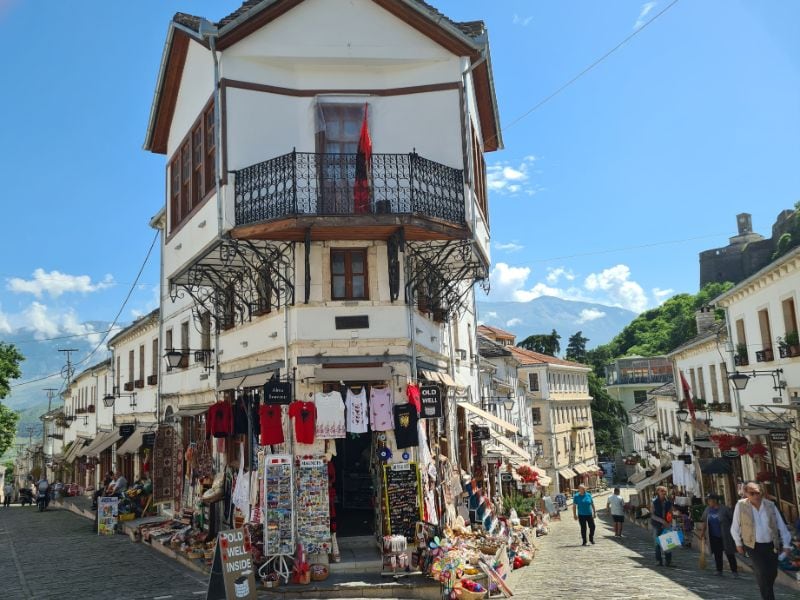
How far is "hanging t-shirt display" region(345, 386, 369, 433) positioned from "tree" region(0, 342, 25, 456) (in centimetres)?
2844

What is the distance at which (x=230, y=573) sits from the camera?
10789mm

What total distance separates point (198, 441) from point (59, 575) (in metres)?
5.34

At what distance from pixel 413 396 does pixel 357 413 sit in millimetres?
1119

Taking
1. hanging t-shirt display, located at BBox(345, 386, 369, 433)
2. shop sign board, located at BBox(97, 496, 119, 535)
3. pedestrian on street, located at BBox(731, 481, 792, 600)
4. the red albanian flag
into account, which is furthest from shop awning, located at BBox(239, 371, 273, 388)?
shop sign board, located at BBox(97, 496, 119, 535)

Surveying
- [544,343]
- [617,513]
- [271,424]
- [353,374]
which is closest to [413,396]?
[353,374]

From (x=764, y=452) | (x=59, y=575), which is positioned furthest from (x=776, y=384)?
(x=59, y=575)

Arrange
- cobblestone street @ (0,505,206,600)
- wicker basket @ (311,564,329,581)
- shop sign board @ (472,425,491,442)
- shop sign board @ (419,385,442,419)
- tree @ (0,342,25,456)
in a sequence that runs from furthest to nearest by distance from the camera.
A: 1. tree @ (0,342,25,456)
2. shop sign board @ (472,425,491,442)
3. shop sign board @ (419,385,442,419)
4. cobblestone street @ (0,505,206,600)
5. wicker basket @ (311,564,329,581)

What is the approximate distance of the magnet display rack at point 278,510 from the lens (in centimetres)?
1268

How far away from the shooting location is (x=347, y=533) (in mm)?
14508

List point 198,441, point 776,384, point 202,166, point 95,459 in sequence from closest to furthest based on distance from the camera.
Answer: point 202,166
point 198,441
point 776,384
point 95,459

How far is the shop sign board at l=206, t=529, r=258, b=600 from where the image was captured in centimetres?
1075

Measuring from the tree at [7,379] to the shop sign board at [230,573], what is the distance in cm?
2917

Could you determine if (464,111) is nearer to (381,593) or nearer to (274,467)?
(274,467)

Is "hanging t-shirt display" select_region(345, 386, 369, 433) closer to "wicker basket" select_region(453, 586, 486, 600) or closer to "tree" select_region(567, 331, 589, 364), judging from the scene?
"wicker basket" select_region(453, 586, 486, 600)
